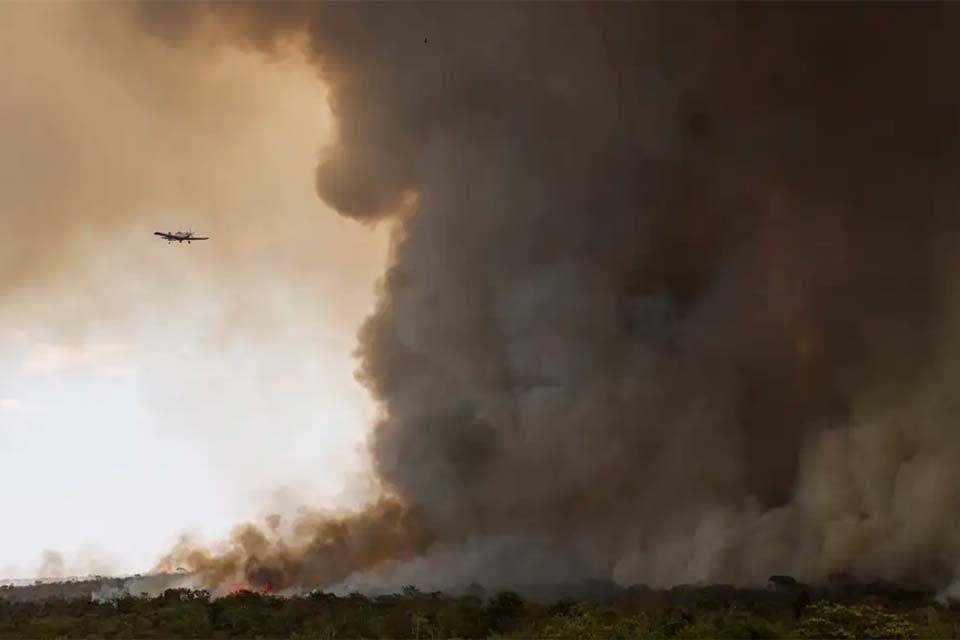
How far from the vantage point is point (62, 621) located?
235 ft

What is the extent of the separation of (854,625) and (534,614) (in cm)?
2172

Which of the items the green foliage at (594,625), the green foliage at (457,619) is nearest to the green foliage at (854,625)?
the green foliage at (457,619)

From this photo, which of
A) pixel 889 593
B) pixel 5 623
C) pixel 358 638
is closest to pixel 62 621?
pixel 5 623

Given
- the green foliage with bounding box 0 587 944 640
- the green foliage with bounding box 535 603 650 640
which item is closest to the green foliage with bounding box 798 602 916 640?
the green foliage with bounding box 0 587 944 640

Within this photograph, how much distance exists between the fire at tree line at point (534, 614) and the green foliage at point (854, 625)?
7 centimetres

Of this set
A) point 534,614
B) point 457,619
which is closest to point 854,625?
point 534,614

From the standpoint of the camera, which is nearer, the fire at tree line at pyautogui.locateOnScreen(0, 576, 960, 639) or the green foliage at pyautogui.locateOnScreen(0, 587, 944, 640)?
the green foliage at pyautogui.locateOnScreen(0, 587, 944, 640)

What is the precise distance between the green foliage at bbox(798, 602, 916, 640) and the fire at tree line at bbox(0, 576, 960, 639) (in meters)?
0.07

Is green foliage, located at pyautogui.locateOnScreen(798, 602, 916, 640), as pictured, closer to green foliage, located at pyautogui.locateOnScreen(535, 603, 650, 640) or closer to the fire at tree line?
the fire at tree line

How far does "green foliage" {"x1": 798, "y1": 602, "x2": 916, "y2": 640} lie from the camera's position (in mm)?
48281

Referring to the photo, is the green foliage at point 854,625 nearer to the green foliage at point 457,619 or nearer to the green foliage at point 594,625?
the green foliage at point 457,619

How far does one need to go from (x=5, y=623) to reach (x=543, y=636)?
46006 mm

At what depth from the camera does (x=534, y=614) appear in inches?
2584

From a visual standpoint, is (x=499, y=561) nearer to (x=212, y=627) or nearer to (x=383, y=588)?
(x=383, y=588)
